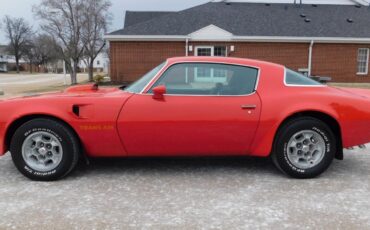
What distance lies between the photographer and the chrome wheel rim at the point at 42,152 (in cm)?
397

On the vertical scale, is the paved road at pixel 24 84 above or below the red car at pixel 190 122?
below

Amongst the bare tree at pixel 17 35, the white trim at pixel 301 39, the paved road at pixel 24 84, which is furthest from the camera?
the bare tree at pixel 17 35

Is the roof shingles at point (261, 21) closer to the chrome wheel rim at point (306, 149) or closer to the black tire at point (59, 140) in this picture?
the black tire at point (59, 140)

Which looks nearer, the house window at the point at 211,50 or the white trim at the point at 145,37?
the white trim at the point at 145,37

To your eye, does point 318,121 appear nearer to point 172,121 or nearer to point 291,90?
point 291,90

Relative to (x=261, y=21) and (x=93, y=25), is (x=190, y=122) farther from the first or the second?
(x=93, y=25)

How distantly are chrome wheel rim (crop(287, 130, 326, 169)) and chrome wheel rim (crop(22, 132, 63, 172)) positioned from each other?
264 centimetres

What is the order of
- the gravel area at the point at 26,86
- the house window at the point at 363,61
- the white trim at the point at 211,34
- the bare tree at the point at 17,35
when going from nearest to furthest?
the gravel area at the point at 26,86 < the white trim at the point at 211,34 < the house window at the point at 363,61 < the bare tree at the point at 17,35

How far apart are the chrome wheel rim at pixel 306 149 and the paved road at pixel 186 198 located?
8.6 inches

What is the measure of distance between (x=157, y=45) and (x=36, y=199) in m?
17.4

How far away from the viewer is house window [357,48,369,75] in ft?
72.0

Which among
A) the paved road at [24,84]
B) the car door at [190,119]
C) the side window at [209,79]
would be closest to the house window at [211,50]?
the paved road at [24,84]

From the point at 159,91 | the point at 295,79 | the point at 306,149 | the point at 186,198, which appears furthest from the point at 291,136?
the point at 159,91

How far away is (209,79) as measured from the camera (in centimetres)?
420
